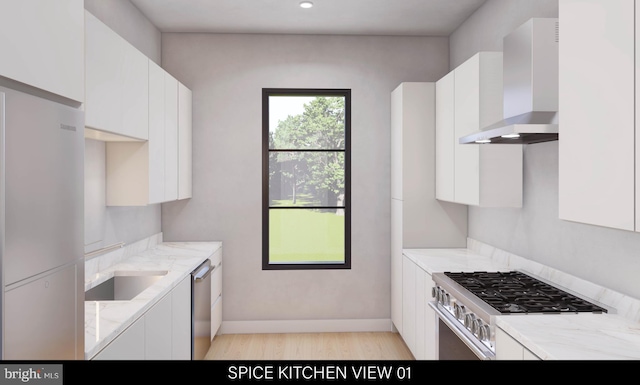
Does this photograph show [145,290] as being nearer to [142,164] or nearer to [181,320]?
[181,320]

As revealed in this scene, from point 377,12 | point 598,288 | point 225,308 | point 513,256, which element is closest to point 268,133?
point 377,12

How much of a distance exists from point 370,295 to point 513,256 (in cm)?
160

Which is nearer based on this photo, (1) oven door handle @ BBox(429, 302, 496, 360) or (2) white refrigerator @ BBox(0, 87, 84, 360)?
(2) white refrigerator @ BBox(0, 87, 84, 360)

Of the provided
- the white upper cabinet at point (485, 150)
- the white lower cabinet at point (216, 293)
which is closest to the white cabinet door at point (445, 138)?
the white upper cabinet at point (485, 150)

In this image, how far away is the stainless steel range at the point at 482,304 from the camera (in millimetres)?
1908

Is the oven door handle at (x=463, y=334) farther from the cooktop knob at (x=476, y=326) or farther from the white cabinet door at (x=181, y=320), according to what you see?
the white cabinet door at (x=181, y=320)

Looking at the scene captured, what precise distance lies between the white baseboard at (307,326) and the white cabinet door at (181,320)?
1241mm

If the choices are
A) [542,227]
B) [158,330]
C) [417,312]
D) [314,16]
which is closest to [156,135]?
[158,330]

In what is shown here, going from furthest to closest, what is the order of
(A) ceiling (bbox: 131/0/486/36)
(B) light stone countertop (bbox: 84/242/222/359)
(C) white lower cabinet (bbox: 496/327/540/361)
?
(A) ceiling (bbox: 131/0/486/36)
(B) light stone countertop (bbox: 84/242/222/359)
(C) white lower cabinet (bbox: 496/327/540/361)

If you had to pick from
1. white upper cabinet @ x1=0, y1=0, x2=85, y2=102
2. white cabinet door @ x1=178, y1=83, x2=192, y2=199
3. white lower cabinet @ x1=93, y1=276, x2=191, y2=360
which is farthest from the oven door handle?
white cabinet door @ x1=178, y1=83, x2=192, y2=199

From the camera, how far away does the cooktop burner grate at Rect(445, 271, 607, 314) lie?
6.32ft

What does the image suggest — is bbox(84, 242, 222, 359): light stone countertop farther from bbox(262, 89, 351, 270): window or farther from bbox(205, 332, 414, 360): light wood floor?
bbox(205, 332, 414, 360): light wood floor

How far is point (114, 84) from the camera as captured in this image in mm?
2318

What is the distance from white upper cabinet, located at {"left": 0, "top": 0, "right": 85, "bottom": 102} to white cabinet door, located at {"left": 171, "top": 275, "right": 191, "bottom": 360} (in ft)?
4.92
